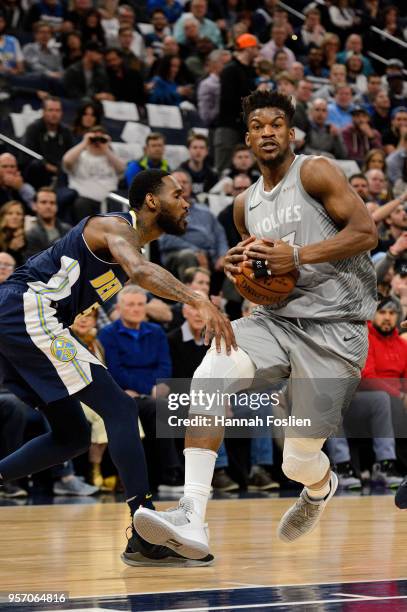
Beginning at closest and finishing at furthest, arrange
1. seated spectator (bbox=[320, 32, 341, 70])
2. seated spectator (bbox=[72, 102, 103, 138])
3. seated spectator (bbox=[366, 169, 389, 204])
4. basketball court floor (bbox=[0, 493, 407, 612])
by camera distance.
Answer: basketball court floor (bbox=[0, 493, 407, 612])
seated spectator (bbox=[72, 102, 103, 138])
seated spectator (bbox=[366, 169, 389, 204])
seated spectator (bbox=[320, 32, 341, 70])

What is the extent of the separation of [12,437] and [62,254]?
337 centimetres

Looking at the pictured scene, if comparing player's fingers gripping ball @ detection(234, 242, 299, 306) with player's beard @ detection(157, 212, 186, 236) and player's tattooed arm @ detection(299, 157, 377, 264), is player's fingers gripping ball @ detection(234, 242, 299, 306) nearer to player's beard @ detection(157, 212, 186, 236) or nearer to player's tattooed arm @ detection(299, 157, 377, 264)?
player's tattooed arm @ detection(299, 157, 377, 264)

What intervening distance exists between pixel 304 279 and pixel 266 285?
0.24m

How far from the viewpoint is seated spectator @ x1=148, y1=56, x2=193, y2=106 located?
14031 mm

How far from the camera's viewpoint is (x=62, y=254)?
4918 millimetres

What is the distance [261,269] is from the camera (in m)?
4.66

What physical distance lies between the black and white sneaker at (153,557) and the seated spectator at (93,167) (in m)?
6.43

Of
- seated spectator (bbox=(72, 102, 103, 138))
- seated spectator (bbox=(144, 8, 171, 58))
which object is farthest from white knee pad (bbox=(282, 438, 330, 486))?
seated spectator (bbox=(144, 8, 171, 58))

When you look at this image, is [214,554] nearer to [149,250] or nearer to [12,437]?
[12,437]

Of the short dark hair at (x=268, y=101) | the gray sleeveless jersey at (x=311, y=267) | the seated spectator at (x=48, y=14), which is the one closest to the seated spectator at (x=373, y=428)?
the gray sleeveless jersey at (x=311, y=267)

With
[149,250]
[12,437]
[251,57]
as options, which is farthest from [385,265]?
[251,57]

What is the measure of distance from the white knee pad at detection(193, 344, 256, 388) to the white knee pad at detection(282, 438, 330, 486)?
18.4 inches

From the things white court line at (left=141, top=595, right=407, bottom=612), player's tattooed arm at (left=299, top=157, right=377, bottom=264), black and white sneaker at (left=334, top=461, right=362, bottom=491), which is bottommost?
black and white sneaker at (left=334, top=461, right=362, bottom=491)

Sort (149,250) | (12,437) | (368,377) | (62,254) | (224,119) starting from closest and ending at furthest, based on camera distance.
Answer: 1. (62,254)
2. (12,437)
3. (368,377)
4. (149,250)
5. (224,119)
